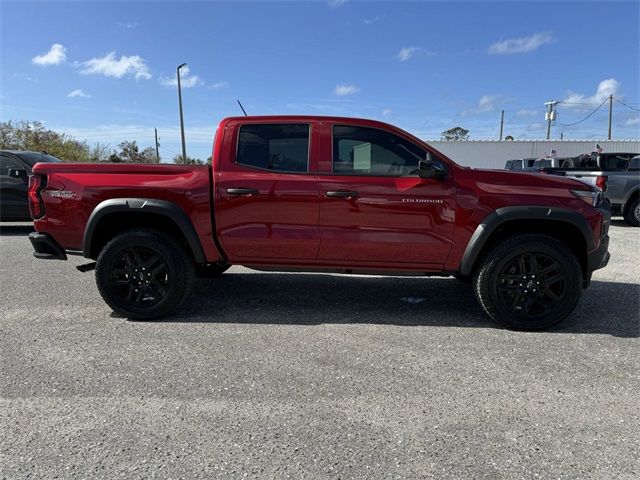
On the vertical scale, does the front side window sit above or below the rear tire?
above

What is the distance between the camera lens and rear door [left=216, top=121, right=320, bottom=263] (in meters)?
4.23

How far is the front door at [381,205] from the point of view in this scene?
4156 mm

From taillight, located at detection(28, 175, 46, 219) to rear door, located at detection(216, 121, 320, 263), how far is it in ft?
5.61

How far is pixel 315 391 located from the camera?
3.07 meters

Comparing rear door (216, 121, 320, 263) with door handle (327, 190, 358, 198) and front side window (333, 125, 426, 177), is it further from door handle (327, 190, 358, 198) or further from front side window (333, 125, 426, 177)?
front side window (333, 125, 426, 177)

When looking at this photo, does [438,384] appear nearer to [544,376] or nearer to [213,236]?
[544,376]

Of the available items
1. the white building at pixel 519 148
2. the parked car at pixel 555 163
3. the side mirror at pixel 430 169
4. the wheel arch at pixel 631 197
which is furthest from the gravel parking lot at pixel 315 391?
the white building at pixel 519 148

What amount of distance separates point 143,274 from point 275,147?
5.77 feet

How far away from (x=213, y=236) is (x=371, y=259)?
1509 millimetres

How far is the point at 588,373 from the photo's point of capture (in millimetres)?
3377

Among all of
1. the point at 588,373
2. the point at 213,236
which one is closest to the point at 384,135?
the point at 213,236

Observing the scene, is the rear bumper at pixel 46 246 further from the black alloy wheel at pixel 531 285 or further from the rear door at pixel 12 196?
the rear door at pixel 12 196

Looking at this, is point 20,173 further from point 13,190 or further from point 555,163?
point 555,163

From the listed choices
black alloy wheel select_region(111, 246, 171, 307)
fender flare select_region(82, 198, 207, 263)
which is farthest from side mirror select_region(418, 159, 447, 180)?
black alloy wheel select_region(111, 246, 171, 307)
